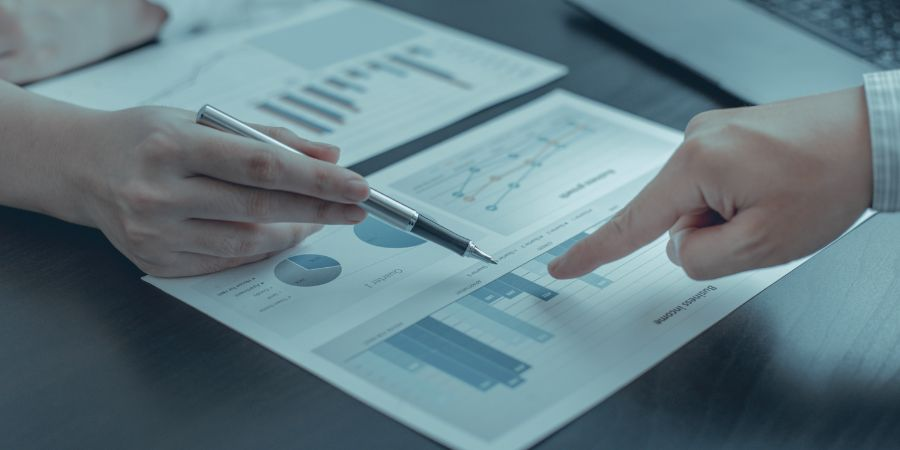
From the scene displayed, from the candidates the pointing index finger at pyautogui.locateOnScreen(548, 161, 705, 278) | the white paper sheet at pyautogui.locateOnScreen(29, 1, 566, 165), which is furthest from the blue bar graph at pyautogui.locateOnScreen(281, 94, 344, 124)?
the pointing index finger at pyautogui.locateOnScreen(548, 161, 705, 278)

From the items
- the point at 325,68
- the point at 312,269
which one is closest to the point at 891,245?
the point at 312,269

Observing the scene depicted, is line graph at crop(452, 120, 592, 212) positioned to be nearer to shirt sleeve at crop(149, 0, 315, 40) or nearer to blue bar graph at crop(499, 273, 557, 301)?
blue bar graph at crop(499, 273, 557, 301)

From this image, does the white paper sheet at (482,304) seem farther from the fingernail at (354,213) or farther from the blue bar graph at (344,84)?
the blue bar graph at (344,84)

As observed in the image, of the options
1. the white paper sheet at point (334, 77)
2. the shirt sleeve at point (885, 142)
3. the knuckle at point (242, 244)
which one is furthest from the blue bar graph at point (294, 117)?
the shirt sleeve at point (885, 142)

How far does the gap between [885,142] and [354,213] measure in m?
0.33

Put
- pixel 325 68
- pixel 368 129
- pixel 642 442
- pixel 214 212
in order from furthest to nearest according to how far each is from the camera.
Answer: pixel 325 68
pixel 368 129
pixel 214 212
pixel 642 442

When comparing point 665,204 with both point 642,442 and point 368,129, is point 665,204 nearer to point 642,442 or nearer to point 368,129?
point 642,442

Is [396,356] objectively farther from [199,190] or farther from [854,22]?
[854,22]

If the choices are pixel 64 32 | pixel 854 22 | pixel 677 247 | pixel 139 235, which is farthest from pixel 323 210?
pixel 854 22

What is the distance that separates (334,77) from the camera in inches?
35.7

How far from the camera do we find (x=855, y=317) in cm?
59

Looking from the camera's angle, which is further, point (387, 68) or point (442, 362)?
point (387, 68)

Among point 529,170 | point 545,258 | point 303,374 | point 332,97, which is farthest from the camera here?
point 332,97

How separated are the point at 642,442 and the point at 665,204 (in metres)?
0.15
